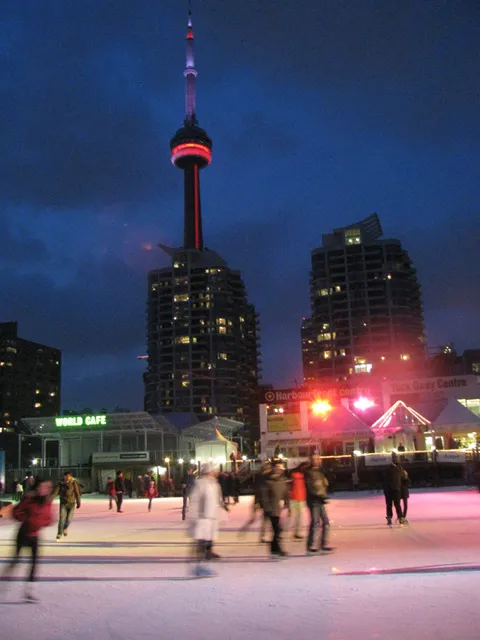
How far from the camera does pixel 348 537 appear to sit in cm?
1279

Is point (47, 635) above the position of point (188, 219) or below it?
below

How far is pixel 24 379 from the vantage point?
150 metres

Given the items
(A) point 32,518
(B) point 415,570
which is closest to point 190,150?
(A) point 32,518

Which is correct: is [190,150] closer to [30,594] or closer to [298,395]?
[298,395]

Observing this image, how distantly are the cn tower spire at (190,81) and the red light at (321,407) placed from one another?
464 feet

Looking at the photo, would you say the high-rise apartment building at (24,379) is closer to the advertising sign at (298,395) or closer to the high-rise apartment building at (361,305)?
the high-rise apartment building at (361,305)

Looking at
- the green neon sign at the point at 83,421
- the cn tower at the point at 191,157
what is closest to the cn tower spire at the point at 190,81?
the cn tower at the point at 191,157

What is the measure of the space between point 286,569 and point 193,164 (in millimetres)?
158791

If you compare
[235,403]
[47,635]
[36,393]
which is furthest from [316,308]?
[47,635]

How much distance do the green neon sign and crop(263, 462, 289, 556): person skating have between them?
38649 mm

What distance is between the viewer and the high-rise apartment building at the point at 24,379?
142 meters

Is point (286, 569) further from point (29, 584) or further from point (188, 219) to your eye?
point (188, 219)

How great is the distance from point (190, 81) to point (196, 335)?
82657 mm

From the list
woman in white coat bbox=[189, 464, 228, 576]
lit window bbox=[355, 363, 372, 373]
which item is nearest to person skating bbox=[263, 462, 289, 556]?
woman in white coat bbox=[189, 464, 228, 576]
